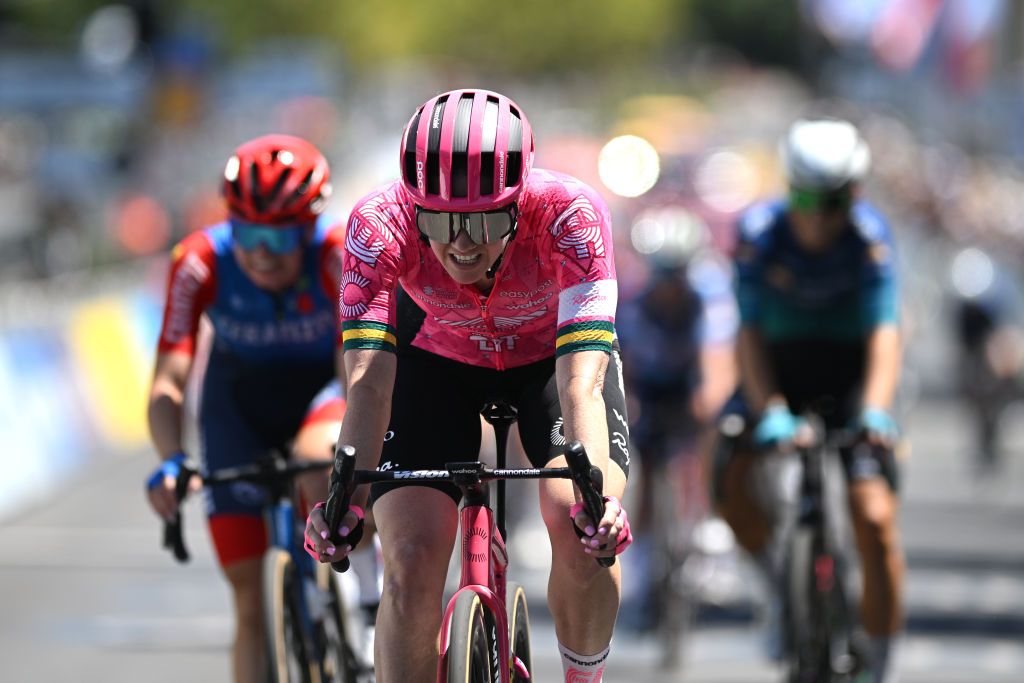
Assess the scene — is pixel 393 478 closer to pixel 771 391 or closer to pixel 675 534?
pixel 771 391

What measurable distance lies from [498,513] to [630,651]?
4.54 meters

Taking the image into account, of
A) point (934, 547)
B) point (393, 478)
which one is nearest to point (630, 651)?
point (934, 547)

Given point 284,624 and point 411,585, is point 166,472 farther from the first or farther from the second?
point 411,585

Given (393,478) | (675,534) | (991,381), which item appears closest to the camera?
(393,478)

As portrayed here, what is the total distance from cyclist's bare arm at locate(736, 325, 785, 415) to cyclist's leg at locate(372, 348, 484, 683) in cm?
212

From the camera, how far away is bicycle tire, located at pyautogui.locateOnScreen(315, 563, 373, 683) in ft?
19.8

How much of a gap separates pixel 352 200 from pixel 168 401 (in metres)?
20.4

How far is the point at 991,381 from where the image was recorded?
15.2 meters

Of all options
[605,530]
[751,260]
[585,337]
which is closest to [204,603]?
[751,260]

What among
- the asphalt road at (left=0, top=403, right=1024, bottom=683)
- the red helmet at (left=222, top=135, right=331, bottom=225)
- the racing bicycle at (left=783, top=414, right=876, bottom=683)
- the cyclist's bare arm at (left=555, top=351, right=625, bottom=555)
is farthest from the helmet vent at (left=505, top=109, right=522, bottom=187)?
the asphalt road at (left=0, top=403, right=1024, bottom=683)

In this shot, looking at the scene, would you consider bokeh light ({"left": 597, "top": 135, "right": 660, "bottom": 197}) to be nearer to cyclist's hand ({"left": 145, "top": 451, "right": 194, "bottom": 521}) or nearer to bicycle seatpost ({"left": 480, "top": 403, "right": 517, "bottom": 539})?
cyclist's hand ({"left": 145, "top": 451, "right": 194, "bottom": 521})

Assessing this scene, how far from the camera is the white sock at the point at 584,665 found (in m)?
4.90

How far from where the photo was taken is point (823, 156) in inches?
262

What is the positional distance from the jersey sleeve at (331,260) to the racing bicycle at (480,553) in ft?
3.78
